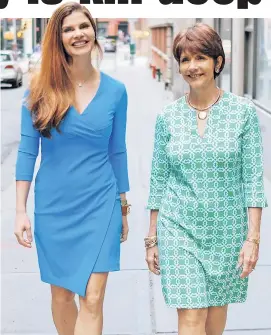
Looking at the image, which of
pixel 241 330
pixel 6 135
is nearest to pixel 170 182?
pixel 241 330

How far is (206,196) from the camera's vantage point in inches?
140

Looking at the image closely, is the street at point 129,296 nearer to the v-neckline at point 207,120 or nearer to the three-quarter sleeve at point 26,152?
the three-quarter sleeve at point 26,152

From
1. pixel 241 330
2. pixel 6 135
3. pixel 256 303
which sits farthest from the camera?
pixel 6 135

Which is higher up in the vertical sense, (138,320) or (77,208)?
(77,208)

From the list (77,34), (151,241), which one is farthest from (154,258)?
(77,34)

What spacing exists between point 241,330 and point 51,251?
5.80ft

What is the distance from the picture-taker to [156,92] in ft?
95.3

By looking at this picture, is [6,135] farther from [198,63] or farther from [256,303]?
[198,63]

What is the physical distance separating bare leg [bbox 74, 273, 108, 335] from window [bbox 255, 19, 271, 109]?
9024 mm

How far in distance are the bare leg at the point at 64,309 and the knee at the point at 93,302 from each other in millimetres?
215

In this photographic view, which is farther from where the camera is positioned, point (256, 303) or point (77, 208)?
point (256, 303)

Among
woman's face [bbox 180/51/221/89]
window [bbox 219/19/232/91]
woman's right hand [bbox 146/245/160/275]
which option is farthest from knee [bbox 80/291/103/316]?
window [bbox 219/19/232/91]

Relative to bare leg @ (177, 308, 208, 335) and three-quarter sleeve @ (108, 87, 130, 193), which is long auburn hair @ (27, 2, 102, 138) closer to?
three-quarter sleeve @ (108, 87, 130, 193)

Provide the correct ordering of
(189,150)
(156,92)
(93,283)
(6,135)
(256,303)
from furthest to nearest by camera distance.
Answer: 1. (156,92)
2. (6,135)
3. (256,303)
4. (93,283)
5. (189,150)
